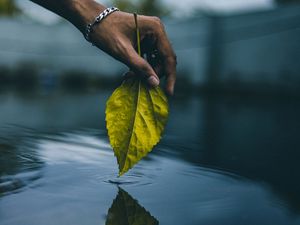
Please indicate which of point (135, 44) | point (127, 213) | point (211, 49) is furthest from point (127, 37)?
point (211, 49)

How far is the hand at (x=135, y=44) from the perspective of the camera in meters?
1.63

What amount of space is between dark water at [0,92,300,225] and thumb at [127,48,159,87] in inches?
16.7

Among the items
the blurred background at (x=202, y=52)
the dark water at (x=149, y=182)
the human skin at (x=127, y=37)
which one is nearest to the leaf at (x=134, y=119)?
the human skin at (x=127, y=37)

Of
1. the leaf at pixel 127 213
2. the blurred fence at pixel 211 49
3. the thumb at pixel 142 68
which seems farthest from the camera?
the blurred fence at pixel 211 49

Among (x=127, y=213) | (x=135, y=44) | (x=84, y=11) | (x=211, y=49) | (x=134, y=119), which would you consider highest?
(x=211, y=49)

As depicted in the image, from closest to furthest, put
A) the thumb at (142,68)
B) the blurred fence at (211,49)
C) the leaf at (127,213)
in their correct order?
the leaf at (127,213)
the thumb at (142,68)
the blurred fence at (211,49)

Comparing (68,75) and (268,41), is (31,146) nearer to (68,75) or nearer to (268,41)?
(268,41)

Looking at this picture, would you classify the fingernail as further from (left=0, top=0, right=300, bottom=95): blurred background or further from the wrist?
(left=0, top=0, right=300, bottom=95): blurred background

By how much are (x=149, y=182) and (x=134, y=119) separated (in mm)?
392

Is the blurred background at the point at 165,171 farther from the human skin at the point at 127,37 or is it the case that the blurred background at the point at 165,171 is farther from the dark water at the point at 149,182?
the human skin at the point at 127,37

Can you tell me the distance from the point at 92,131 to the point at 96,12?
7.64ft

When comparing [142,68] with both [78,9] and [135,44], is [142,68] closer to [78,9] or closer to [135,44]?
[135,44]

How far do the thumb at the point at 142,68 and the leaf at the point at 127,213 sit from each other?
16.2 inches

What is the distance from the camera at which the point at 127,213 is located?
1.55 m
